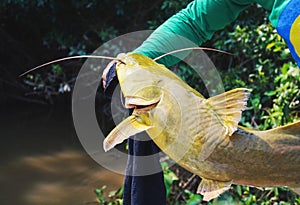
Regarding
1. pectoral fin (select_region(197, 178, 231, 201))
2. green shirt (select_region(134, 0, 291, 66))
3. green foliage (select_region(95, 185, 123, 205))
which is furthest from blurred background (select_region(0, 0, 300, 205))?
pectoral fin (select_region(197, 178, 231, 201))

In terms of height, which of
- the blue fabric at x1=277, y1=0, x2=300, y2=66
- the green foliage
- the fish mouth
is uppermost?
the blue fabric at x1=277, y1=0, x2=300, y2=66

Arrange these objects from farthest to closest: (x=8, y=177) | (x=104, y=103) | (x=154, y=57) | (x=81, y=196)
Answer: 1. (x=104, y=103)
2. (x=8, y=177)
3. (x=81, y=196)
4. (x=154, y=57)

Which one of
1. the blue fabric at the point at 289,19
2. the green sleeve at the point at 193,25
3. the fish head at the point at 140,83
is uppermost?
the green sleeve at the point at 193,25

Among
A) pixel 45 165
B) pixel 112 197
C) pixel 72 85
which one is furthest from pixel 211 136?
pixel 72 85

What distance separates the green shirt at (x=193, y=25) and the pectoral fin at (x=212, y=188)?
0.95 ft

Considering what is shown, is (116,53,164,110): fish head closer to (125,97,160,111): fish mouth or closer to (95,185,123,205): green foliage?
(125,97,160,111): fish mouth

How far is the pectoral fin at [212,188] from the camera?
2.41 ft

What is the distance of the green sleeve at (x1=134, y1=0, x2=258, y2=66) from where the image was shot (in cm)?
95

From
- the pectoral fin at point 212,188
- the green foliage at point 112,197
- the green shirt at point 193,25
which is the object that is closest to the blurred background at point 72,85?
the green foliage at point 112,197

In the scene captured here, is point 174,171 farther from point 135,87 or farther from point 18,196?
point 135,87

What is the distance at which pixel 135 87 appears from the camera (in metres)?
0.74

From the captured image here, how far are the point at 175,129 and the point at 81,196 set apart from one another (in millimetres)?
2435

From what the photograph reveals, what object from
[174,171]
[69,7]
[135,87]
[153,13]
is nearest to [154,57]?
[135,87]

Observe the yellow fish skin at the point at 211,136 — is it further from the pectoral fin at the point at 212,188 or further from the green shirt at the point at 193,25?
the green shirt at the point at 193,25
